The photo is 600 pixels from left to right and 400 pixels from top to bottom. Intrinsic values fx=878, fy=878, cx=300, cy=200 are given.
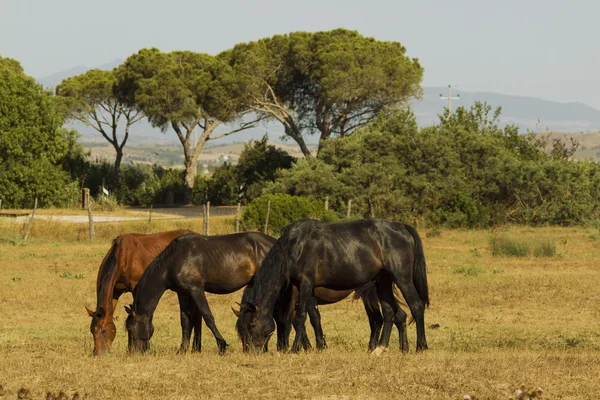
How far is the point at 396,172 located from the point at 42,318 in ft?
87.8

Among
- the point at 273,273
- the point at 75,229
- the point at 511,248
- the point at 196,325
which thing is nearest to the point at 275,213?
the point at 75,229

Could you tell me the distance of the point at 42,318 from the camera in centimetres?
1741

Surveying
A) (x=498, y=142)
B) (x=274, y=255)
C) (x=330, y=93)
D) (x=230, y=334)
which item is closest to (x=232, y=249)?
(x=274, y=255)

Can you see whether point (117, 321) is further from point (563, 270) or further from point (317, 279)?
point (563, 270)

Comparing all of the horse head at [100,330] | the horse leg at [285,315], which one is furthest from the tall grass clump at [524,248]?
the horse head at [100,330]

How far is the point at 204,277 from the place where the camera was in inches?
489

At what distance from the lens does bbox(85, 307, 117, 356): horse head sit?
12.1 meters

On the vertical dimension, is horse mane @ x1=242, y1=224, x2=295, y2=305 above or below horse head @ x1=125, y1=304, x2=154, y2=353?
above

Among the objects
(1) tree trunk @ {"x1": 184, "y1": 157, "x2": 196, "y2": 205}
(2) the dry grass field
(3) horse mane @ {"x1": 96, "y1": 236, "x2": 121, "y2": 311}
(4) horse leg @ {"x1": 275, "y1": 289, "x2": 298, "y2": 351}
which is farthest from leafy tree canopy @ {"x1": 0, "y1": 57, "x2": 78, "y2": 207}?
(4) horse leg @ {"x1": 275, "y1": 289, "x2": 298, "y2": 351}

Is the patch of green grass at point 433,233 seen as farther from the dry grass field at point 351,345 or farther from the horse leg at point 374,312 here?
the horse leg at point 374,312

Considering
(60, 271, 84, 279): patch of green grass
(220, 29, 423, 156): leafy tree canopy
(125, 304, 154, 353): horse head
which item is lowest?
(60, 271, 84, 279): patch of green grass

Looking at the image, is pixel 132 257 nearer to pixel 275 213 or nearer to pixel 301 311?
pixel 301 311

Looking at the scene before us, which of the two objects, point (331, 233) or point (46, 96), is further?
point (46, 96)

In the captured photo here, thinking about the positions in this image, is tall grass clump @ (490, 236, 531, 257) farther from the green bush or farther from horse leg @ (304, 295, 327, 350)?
horse leg @ (304, 295, 327, 350)
